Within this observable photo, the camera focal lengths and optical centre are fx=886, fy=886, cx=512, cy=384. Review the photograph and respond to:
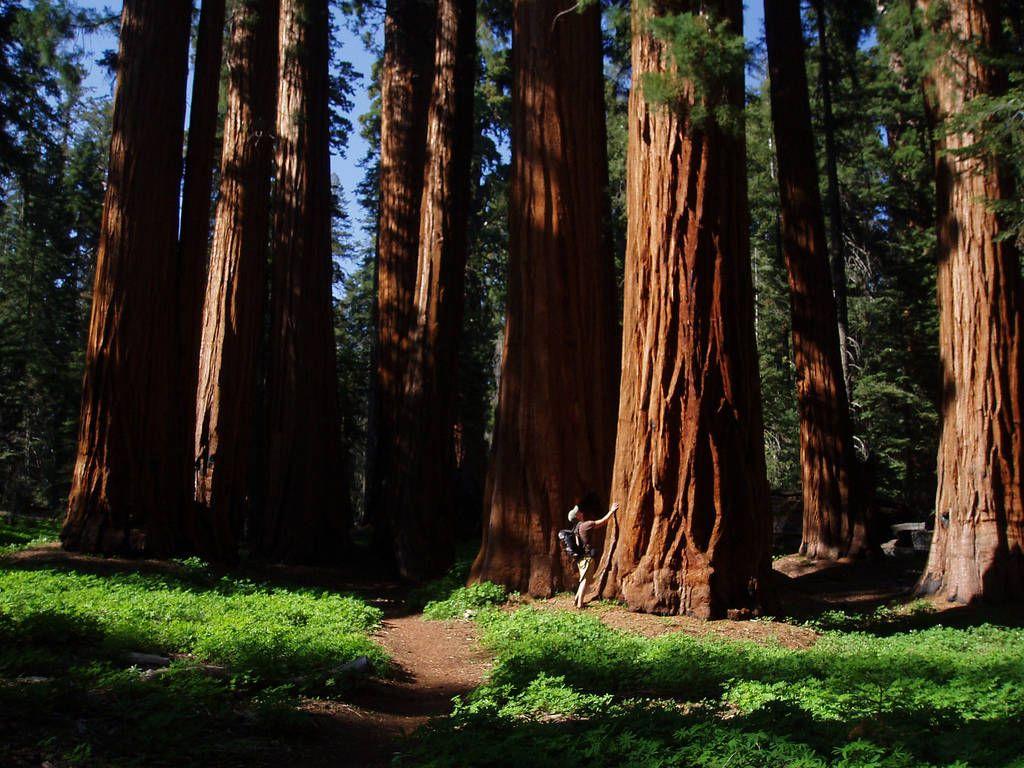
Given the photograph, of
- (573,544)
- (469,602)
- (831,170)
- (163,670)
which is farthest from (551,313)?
(831,170)

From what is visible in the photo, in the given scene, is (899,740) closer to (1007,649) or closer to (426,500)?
(1007,649)

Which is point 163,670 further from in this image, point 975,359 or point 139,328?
point 975,359

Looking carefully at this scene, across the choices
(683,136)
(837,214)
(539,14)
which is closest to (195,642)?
(683,136)

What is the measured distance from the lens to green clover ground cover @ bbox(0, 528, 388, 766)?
4402 mm

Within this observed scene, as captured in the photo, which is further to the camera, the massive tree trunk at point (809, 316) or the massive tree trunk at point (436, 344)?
the massive tree trunk at point (809, 316)

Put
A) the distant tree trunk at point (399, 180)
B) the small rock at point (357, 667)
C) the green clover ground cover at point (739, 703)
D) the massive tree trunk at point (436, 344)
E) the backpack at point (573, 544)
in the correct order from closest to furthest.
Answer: the green clover ground cover at point (739, 703)
the small rock at point (357, 667)
the backpack at point (573, 544)
the massive tree trunk at point (436, 344)
the distant tree trunk at point (399, 180)

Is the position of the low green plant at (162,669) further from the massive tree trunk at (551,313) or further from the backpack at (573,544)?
the backpack at (573,544)

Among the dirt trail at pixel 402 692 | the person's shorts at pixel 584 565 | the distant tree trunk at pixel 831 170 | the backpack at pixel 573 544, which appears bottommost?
the dirt trail at pixel 402 692

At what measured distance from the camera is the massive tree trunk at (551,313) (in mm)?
10000

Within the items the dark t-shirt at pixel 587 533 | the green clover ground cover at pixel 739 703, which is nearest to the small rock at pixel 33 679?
the green clover ground cover at pixel 739 703

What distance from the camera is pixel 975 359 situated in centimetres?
936

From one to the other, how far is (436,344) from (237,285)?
3845 mm

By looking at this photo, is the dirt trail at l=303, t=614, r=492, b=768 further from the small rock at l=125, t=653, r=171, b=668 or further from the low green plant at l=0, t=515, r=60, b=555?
the low green plant at l=0, t=515, r=60, b=555

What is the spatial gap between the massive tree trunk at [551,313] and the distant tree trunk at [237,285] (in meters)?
5.51
